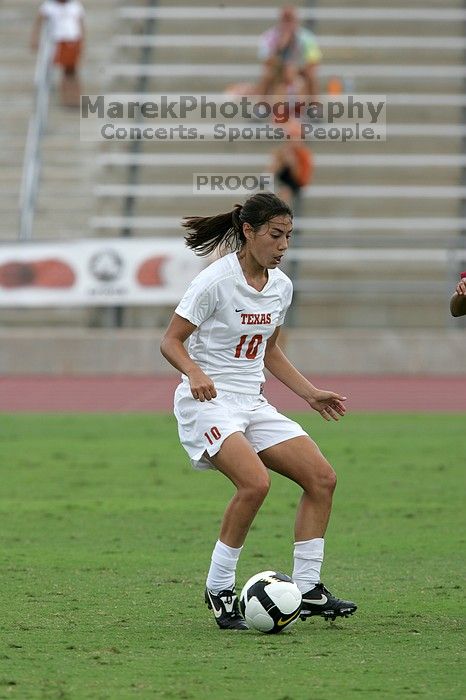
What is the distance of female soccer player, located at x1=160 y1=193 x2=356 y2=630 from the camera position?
279 inches

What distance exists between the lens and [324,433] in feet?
51.8

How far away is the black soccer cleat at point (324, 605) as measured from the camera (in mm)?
7195

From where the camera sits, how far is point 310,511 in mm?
7309

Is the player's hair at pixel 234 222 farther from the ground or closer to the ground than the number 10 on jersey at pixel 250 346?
farther from the ground

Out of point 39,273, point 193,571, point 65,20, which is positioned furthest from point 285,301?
point 65,20

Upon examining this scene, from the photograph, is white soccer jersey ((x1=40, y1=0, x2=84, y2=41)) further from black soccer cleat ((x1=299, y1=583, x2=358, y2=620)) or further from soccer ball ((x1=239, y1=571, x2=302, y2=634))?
soccer ball ((x1=239, y1=571, x2=302, y2=634))

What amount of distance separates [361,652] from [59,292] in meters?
15.5

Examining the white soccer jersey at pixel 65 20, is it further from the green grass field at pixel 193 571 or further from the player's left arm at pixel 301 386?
the player's left arm at pixel 301 386

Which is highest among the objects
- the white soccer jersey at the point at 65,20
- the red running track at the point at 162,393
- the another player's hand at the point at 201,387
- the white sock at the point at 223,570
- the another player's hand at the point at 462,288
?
the white soccer jersey at the point at 65,20

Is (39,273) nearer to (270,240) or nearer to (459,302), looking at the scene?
(270,240)

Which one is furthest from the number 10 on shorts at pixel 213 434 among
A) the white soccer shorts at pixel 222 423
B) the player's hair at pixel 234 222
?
the player's hair at pixel 234 222

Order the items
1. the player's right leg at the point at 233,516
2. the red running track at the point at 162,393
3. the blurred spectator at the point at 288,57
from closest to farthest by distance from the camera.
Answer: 1. the player's right leg at the point at 233,516
2. the red running track at the point at 162,393
3. the blurred spectator at the point at 288,57

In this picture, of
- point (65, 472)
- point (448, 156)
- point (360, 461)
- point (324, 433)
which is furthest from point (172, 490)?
point (448, 156)

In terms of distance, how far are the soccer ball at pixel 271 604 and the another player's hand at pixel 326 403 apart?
910 millimetres
